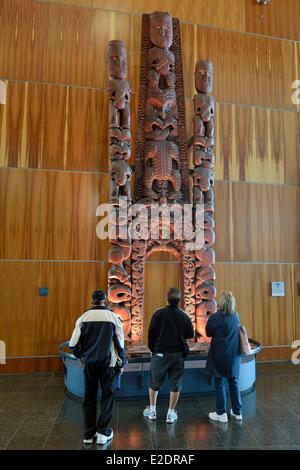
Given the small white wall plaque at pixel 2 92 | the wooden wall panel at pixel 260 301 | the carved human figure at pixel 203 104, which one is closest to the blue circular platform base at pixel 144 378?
the wooden wall panel at pixel 260 301

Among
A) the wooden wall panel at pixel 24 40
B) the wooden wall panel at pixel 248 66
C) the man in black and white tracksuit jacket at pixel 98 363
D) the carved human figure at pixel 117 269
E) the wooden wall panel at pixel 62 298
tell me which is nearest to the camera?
the man in black and white tracksuit jacket at pixel 98 363

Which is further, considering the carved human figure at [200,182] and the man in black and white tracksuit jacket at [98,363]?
the carved human figure at [200,182]

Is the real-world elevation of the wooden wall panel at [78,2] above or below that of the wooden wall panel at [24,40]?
above

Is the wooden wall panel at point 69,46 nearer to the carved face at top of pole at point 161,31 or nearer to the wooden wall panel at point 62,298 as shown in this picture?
the carved face at top of pole at point 161,31

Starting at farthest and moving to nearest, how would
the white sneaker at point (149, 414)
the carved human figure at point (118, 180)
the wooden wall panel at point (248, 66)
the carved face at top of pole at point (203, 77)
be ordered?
the wooden wall panel at point (248, 66) < the carved face at top of pole at point (203, 77) < the carved human figure at point (118, 180) < the white sneaker at point (149, 414)

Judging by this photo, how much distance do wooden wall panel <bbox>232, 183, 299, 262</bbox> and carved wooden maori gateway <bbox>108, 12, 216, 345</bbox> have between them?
1.58 m

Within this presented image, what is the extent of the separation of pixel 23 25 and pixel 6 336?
5576 mm

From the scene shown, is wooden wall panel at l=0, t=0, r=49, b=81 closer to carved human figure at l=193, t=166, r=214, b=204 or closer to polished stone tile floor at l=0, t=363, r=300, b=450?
carved human figure at l=193, t=166, r=214, b=204

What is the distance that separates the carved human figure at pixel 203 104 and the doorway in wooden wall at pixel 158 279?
2374 mm

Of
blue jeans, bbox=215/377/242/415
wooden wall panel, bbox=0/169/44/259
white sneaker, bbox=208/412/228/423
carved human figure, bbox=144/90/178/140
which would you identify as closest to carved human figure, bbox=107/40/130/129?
carved human figure, bbox=144/90/178/140

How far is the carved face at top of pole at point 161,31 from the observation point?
605 cm

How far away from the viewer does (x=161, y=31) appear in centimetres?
605

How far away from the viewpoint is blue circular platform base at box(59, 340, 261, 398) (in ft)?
15.8

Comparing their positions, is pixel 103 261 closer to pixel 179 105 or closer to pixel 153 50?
pixel 179 105
